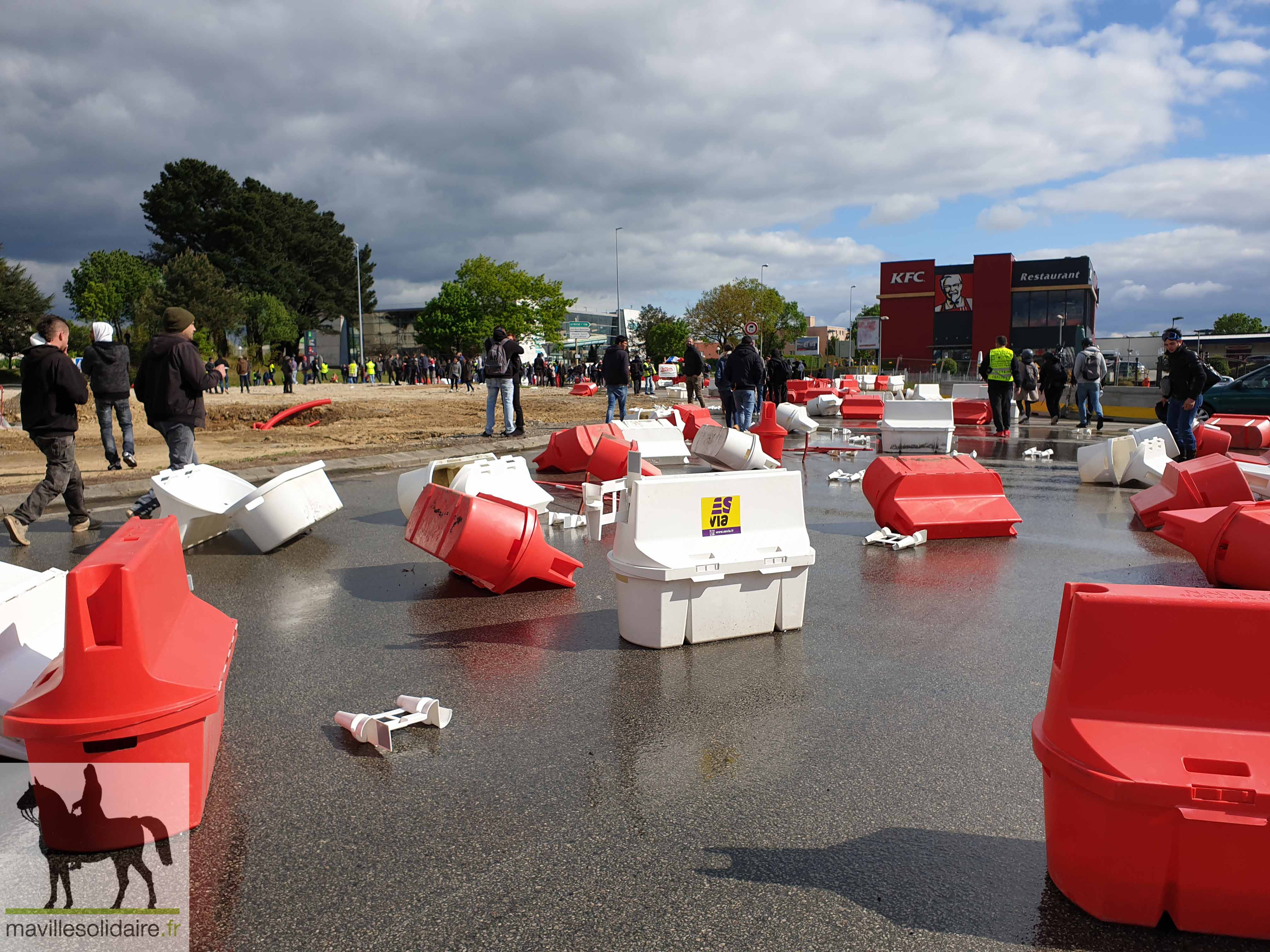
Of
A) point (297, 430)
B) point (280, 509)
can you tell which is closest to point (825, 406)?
point (297, 430)

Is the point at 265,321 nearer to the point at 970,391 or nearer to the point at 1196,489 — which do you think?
the point at 970,391

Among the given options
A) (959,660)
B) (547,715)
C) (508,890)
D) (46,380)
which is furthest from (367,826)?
(46,380)

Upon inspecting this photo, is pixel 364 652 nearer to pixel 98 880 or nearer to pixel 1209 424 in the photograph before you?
pixel 98 880

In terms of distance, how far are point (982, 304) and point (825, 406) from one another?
54.5 metres

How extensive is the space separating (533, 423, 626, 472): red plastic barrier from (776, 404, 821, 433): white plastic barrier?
6.85 m

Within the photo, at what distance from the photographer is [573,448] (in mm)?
12367

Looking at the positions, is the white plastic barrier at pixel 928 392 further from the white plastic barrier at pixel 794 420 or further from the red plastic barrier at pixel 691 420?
the red plastic barrier at pixel 691 420

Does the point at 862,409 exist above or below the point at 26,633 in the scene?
above

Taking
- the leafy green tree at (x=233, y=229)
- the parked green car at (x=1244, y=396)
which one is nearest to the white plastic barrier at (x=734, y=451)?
the parked green car at (x=1244, y=396)

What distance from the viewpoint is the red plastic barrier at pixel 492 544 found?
6.16 m

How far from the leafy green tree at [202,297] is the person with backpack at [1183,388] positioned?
208ft

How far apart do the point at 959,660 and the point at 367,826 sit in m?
3.29

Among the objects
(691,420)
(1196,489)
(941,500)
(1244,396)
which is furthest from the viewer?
(1244,396)

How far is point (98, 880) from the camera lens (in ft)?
9.30
